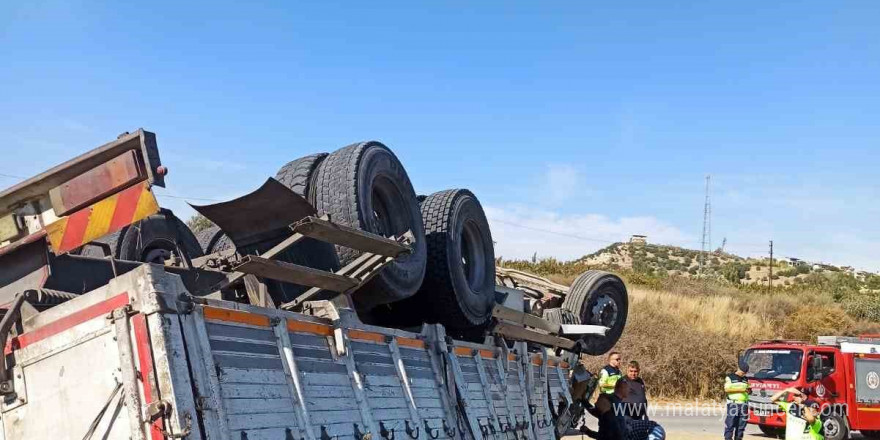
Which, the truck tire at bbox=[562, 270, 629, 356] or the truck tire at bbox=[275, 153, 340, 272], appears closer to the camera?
the truck tire at bbox=[275, 153, 340, 272]

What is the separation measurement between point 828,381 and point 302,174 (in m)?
12.7

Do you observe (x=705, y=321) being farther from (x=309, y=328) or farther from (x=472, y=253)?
(x=309, y=328)

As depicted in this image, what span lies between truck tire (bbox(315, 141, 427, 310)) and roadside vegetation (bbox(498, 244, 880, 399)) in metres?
16.7

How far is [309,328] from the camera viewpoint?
434cm

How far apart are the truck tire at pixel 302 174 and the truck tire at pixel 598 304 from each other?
4.35 m

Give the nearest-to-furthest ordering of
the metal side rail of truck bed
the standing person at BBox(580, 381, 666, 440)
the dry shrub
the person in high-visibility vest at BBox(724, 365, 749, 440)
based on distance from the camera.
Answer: the metal side rail of truck bed, the standing person at BBox(580, 381, 666, 440), the person in high-visibility vest at BBox(724, 365, 749, 440), the dry shrub

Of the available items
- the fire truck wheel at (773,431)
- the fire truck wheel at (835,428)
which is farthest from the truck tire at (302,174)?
the fire truck wheel at (773,431)

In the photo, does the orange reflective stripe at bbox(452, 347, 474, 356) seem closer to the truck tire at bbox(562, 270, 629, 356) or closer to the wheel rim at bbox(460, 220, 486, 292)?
the wheel rim at bbox(460, 220, 486, 292)

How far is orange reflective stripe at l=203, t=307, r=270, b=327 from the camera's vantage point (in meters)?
3.66

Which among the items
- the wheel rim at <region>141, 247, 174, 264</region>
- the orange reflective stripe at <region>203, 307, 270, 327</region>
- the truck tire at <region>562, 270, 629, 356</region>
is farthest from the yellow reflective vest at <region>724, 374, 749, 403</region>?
the orange reflective stripe at <region>203, 307, 270, 327</region>

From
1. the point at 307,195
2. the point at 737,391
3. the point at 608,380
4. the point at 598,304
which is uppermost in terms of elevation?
the point at 307,195

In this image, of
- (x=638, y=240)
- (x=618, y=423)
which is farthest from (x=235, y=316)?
(x=638, y=240)

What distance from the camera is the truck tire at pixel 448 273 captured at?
673 cm

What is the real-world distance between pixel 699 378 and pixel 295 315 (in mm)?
21563
